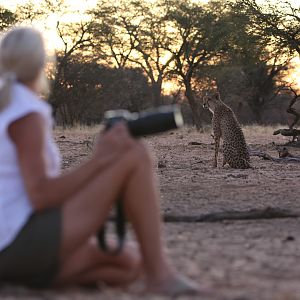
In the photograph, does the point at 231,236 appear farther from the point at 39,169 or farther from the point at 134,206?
the point at 39,169

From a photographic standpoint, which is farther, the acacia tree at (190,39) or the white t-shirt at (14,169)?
the acacia tree at (190,39)

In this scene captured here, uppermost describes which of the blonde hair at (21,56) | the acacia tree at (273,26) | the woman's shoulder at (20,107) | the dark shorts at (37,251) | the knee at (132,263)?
the acacia tree at (273,26)

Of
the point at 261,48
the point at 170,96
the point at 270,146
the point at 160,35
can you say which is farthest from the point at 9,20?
the point at 170,96

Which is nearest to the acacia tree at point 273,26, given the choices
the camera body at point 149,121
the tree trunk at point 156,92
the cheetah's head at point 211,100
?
the cheetah's head at point 211,100

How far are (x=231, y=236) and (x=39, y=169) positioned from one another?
1851 millimetres

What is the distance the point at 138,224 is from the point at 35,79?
2.13 ft

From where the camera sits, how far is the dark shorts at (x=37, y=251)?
251 centimetres

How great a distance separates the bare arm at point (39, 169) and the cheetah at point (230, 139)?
6352 mm

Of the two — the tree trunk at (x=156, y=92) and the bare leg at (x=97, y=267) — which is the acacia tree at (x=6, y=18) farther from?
the bare leg at (x=97, y=267)

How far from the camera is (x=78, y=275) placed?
2.62 m

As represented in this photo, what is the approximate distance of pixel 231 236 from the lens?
13.4 feet

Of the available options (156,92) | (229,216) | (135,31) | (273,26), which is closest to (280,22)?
(273,26)

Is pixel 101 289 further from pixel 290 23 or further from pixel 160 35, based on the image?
pixel 160 35

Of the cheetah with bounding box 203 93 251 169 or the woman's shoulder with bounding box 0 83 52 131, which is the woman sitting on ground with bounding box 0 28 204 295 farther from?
the cheetah with bounding box 203 93 251 169
